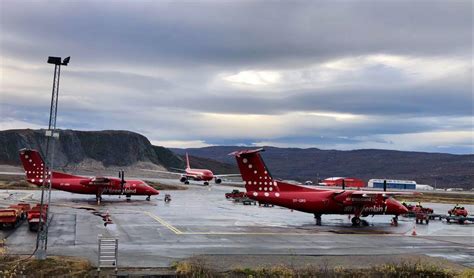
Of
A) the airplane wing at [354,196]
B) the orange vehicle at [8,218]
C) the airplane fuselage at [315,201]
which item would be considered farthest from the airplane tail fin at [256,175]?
the orange vehicle at [8,218]

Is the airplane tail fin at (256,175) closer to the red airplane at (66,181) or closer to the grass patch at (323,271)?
the grass patch at (323,271)

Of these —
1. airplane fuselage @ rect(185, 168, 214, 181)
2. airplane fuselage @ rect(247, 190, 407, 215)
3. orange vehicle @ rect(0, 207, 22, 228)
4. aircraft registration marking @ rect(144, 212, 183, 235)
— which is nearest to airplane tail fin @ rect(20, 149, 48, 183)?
aircraft registration marking @ rect(144, 212, 183, 235)

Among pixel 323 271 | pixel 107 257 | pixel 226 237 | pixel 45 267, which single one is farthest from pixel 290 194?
pixel 45 267

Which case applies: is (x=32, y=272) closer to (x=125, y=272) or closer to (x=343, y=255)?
(x=125, y=272)

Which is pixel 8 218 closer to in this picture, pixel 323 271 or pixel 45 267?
pixel 45 267

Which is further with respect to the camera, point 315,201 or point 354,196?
point 354,196

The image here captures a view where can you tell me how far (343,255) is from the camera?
91.4 feet

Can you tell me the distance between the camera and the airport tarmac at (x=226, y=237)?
92.1ft

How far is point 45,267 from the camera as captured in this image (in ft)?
73.1

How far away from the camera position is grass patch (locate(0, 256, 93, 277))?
2106 centimetres

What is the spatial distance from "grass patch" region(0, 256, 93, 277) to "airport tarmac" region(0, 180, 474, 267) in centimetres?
149

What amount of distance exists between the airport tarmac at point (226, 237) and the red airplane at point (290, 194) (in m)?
1.72

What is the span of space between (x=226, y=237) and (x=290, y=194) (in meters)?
12.3

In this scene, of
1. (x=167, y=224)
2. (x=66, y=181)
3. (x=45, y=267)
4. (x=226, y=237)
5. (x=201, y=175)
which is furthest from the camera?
(x=201, y=175)
